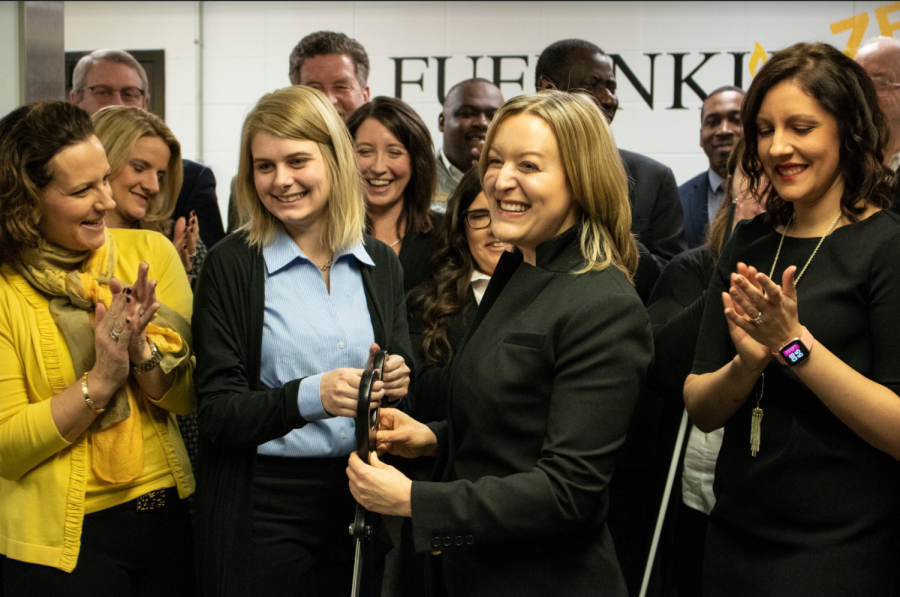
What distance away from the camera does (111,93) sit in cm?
335

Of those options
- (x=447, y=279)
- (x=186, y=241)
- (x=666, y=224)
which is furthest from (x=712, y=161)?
(x=186, y=241)

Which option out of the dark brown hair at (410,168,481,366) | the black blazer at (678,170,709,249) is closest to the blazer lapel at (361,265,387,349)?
the dark brown hair at (410,168,481,366)

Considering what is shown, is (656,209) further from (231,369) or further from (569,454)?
(569,454)

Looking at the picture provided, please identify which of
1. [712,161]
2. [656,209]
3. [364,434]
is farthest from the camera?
[712,161]

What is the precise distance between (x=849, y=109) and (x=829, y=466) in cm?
59

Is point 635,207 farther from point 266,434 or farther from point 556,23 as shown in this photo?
point 556,23

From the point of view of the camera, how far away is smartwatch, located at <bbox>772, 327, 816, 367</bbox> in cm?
130

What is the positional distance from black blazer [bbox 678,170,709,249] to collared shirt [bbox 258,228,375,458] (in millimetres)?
1848

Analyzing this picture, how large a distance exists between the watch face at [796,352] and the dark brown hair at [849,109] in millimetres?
289

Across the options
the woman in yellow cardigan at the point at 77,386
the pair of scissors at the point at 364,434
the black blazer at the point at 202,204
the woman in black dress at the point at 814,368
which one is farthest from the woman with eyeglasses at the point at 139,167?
the woman in black dress at the point at 814,368

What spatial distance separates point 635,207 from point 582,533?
1.55m

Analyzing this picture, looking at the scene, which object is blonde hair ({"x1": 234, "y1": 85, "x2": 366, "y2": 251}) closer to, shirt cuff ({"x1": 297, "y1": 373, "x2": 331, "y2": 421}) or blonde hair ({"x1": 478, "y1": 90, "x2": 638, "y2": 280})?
shirt cuff ({"x1": 297, "y1": 373, "x2": 331, "y2": 421})

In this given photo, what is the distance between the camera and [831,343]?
4.56 feet

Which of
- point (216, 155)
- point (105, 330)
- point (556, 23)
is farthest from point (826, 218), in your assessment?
point (216, 155)
